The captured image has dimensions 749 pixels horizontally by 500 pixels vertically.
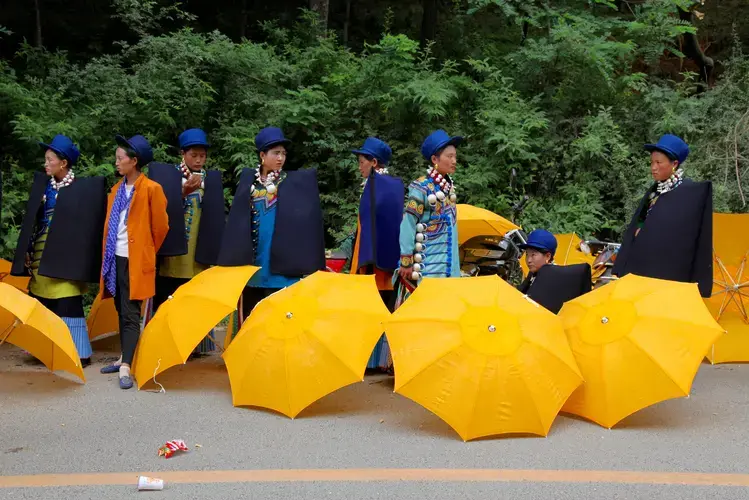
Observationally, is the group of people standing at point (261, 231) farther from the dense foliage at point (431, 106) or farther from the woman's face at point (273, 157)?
the dense foliage at point (431, 106)

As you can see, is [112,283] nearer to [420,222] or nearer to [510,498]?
[420,222]

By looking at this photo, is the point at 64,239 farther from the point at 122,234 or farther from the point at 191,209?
the point at 191,209

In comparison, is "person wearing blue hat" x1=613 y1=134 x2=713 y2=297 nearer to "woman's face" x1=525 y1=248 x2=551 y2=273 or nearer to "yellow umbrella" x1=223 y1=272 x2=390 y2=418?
"woman's face" x1=525 y1=248 x2=551 y2=273

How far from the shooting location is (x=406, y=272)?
6051mm

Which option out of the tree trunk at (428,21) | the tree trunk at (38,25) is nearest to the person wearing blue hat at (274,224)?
the tree trunk at (428,21)

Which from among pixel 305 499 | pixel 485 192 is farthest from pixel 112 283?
pixel 485 192

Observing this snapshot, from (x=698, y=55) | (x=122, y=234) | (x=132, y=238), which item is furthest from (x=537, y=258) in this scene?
(x=698, y=55)

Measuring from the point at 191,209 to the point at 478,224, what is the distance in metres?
2.95

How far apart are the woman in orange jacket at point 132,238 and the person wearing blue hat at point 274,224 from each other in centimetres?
58

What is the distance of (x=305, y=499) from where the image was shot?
398 cm

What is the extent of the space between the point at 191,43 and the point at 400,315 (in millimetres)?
8378

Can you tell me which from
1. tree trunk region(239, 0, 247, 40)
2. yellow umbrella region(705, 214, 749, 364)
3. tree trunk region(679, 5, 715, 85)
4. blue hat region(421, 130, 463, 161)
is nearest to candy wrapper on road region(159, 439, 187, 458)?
blue hat region(421, 130, 463, 161)

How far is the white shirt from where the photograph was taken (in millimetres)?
6344

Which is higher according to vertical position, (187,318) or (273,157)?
(273,157)
